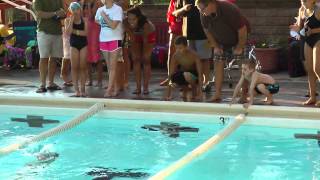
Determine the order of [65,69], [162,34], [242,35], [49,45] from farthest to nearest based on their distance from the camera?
1. [162,34]
2. [65,69]
3. [49,45]
4. [242,35]

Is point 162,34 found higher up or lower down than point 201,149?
higher up

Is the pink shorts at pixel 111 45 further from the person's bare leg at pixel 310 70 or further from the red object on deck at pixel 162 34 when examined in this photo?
the red object on deck at pixel 162 34

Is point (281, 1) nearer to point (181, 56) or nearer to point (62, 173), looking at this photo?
point (181, 56)

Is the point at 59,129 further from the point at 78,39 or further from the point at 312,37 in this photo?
the point at 312,37

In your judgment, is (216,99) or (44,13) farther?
(44,13)

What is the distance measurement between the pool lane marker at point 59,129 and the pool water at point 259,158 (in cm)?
196

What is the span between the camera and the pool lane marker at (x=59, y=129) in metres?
6.39

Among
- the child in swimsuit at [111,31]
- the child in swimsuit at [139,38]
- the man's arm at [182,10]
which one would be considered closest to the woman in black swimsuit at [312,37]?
the man's arm at [182,10]

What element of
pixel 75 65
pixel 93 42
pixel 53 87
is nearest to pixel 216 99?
pixel 75 65

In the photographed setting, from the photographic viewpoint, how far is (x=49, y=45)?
31.6ft

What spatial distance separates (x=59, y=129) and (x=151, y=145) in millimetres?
1210

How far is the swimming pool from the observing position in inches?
232

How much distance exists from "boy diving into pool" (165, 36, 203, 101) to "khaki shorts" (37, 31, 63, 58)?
2.23 m

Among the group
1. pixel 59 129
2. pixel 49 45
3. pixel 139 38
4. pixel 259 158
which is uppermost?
pixel 139 38
